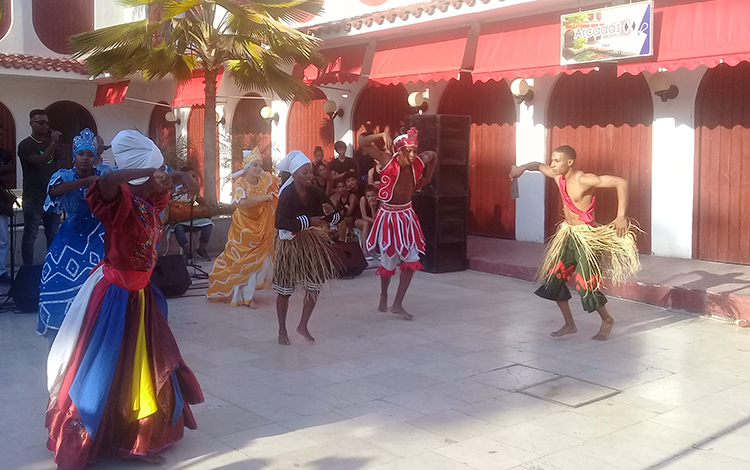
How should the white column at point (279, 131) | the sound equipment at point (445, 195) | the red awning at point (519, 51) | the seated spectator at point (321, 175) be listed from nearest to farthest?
the red awning at point (519, 51), the sound equipment at point (445, 195), the seated spectator at point (321, 175), the white column at point (279, 131)

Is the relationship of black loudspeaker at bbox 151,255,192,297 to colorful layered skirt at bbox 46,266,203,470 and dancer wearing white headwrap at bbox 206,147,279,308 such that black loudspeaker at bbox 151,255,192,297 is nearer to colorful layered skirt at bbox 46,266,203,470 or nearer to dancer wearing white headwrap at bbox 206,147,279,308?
dancer wearing white headwrap at bbox 206,147,279,308

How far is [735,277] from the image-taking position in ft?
29.1

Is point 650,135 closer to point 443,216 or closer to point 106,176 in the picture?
point 443,216

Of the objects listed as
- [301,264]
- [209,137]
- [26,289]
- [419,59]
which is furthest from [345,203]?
[301,264]

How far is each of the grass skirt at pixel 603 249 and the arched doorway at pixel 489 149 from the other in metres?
5.45

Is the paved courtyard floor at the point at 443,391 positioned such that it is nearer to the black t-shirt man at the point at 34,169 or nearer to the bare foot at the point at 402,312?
the bare foot at the point at 402,312

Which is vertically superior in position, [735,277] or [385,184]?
[385,184]

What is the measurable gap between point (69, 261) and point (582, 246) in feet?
13.3

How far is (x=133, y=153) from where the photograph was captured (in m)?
4.21

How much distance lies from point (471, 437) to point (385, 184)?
3.71 m

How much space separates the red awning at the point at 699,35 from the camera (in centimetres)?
849

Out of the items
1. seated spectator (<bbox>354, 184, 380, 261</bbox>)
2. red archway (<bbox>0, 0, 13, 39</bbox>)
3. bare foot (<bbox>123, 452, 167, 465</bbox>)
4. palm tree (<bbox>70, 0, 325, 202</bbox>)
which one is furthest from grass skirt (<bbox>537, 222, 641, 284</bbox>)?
red archway (<bbox>0, 0, 13, 39</bbox>)

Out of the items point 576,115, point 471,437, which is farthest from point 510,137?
point 471,437

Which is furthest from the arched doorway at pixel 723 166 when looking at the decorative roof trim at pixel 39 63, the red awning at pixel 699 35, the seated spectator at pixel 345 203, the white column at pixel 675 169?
the decorative roof trim at pixel 39 63
